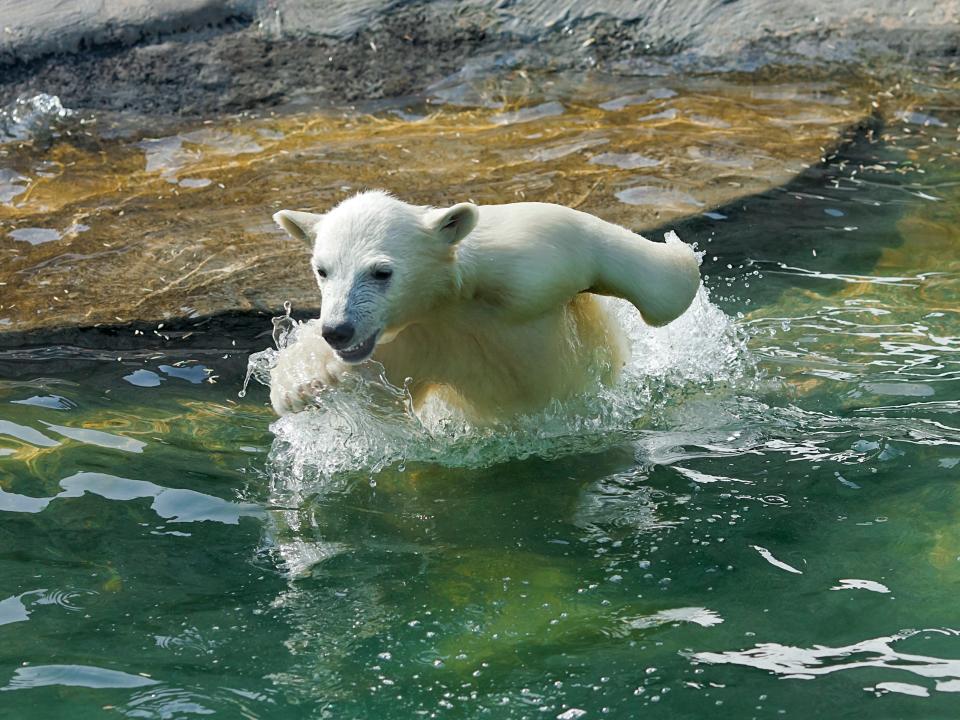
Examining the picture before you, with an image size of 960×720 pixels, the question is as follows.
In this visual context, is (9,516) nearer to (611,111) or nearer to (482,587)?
(482,587)

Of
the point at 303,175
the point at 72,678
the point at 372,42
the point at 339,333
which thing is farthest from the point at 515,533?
the point at 372,42

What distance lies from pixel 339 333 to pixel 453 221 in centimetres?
49

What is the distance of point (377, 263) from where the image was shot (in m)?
3.44

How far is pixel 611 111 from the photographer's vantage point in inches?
302

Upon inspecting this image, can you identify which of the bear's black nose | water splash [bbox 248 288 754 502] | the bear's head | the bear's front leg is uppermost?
the bear's head

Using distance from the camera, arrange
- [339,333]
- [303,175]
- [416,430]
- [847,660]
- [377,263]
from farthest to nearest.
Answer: [303,175] → [416,430] → [377,263] → [339,333] → [847,660]

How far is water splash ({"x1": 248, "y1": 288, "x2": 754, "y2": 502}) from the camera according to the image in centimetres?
408

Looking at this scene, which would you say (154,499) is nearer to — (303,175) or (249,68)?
(303,175)

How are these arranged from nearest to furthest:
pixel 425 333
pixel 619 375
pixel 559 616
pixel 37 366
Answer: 1. pixel 559 616
2. pixel 425 333
3. pixel 619 375
4. pixel 37 366

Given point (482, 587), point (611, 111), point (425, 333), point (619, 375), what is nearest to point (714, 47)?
point (611, 111)

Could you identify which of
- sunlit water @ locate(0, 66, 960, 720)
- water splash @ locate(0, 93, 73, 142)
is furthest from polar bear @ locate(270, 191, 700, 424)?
water splash @ locate(0, 93, 73, 142)

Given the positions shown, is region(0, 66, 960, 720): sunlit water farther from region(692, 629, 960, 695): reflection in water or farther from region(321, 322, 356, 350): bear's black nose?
region(321, 322, 356, 350): bear's black nose

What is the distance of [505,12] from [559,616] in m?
6.56

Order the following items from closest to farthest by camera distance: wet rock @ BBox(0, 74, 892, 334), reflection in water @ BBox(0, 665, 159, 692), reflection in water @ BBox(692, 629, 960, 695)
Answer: reflection in water @ BBox(692, 629, 960, 695) < reflection in water @ BBox(0, 665, 159, 692) < wet rock @ BBox(0, 74, 892, 334)
